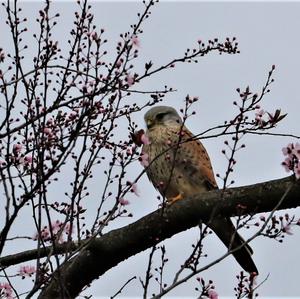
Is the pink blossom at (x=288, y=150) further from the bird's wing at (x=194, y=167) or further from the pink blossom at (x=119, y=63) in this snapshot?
the bird's wing at (x=194, y=167)

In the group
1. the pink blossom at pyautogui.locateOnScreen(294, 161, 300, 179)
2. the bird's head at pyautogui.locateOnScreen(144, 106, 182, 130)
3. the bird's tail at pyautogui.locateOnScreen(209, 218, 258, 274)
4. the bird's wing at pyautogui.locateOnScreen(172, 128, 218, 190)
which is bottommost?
the pink blossom at pyautogui.locateOnScreen(294, 161, 300, 179)

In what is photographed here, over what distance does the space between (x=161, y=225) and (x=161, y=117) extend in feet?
9.35

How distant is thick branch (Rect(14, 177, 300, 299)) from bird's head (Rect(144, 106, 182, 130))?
2.50m

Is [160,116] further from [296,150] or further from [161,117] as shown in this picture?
[296,150]

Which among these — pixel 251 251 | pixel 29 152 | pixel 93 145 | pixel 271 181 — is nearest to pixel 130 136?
pixel 93 145

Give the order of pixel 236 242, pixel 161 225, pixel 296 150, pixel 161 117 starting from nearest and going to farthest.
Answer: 1. pixel 296 150
2. pixel 161 225
3. pixel 236 242
4. pixel 161 117

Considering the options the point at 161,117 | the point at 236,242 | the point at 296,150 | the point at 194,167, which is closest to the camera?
the point at 296,150

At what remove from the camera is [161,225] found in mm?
4887

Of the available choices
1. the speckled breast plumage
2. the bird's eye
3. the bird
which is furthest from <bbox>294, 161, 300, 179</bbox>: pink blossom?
the bird's eye

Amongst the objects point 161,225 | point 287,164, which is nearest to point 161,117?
point 161,225

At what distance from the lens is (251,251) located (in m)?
6.07

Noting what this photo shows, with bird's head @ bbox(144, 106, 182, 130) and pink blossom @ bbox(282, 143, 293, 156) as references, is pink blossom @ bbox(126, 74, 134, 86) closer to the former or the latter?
pink blossom @ bbox(282, 143, 293, 156)

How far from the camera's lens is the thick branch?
481 centimetres

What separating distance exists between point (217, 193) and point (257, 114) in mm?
760
